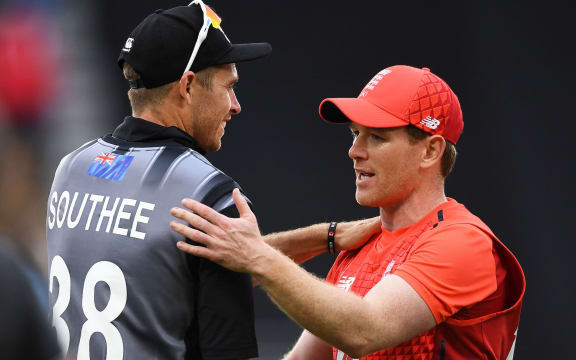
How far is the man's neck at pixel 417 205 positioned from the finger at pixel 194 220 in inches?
31.1

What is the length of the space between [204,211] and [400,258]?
27.5 inches

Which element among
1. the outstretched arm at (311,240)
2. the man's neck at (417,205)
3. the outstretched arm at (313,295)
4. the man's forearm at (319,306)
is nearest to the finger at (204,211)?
the outstretched arm at (313,295)

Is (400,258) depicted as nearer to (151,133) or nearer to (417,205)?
(417,205)

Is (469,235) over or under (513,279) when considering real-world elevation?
over

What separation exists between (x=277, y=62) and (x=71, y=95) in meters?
1.61

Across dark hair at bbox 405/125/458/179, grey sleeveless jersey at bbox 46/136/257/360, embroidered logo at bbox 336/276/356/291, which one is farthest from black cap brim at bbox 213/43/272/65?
embroidered logo at bbox 336/276/356/291

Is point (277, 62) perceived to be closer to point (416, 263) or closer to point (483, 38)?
point (483, 38)

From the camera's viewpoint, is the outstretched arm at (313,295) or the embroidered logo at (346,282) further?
the embroidered logo at (346,282)

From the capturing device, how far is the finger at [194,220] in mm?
1970

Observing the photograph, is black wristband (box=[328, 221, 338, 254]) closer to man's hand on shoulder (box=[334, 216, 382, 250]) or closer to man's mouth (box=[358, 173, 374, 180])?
man's hand on shoulder (box=[334, 216, 382, 250])

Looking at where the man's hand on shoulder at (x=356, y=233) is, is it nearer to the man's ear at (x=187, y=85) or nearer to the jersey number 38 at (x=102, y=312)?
the man's ear at (x=187, y=85)

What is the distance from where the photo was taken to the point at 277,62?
19.3 ft

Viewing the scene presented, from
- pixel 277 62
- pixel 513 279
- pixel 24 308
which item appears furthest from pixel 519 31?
pixel 24 308

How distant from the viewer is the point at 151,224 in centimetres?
203
